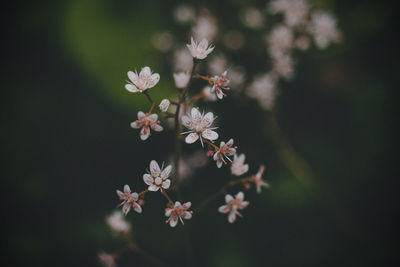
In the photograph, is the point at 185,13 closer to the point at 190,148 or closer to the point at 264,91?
the point at 264,91

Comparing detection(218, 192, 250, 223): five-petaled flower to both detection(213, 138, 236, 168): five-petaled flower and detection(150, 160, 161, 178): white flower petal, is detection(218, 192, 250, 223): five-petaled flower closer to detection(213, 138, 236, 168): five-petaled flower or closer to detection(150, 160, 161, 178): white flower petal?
detection(213, 138, 236, 168): five-petaled flower

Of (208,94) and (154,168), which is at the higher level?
(208,94)

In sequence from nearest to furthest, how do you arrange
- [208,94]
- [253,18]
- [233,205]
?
[233,205] → [208,94] → [253,18]

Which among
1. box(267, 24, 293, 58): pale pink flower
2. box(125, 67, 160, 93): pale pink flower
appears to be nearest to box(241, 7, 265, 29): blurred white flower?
box(267, 24, 293, 58): pale pink flower

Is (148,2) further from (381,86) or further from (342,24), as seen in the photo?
(381,86)

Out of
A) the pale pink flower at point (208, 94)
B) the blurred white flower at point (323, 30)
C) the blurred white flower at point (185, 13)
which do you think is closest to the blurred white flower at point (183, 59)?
the blurred white flower at point (185, 13)

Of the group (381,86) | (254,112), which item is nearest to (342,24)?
(381,86)

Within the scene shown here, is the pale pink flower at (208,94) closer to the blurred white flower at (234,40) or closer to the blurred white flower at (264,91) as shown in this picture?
the blurred white flower at (264,91)

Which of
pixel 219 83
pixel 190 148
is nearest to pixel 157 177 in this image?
pixel 219 83
